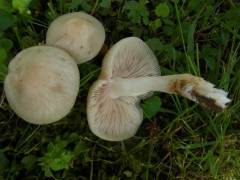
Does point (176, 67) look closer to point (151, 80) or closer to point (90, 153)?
point (151, 80)

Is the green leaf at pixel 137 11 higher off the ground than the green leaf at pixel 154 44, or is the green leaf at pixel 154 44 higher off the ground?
the green leaf at pixel 137 11

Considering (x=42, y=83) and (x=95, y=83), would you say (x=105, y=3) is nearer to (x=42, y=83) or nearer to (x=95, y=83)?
(x=95, y=83)

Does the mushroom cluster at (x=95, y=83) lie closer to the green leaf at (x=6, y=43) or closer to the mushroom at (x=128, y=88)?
the mushroom at (x=128, y=88)

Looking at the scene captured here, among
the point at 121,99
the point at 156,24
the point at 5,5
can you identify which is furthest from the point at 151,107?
the point at 5,5

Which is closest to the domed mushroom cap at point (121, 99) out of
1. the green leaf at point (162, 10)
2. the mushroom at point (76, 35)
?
→ the mushroom at point (76, 35)

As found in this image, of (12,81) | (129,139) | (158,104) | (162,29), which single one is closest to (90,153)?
(129,139)

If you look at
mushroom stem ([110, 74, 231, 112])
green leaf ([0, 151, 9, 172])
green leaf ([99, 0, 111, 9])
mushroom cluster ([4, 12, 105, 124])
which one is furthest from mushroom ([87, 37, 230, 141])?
green leaf ([0, 151, 9, 172])

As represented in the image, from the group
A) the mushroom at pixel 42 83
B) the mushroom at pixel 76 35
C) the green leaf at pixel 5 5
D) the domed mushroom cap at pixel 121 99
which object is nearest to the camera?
the mushroom at pixel 42 83

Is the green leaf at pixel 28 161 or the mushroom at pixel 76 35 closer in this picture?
the mushroom at pixel 76 35
